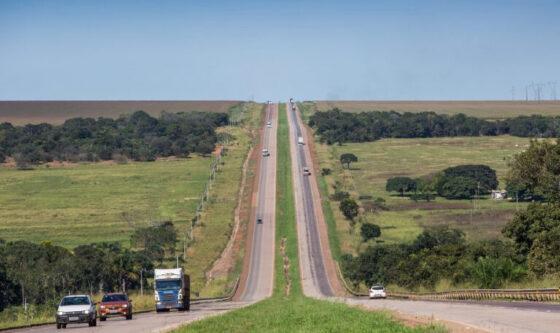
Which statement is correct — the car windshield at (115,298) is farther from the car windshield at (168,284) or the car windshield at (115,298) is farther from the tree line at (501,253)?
the tree line at (501,253)

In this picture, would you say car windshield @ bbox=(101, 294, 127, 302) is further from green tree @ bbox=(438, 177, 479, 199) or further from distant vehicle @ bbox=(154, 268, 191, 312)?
green tree @ bbox=(438, 177, 479, 199)

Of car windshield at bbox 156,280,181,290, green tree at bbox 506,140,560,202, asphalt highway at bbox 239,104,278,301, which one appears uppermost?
green tree at bbox 506,140,560,202

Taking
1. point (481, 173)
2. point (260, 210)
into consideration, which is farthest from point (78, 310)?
point (481, 173)

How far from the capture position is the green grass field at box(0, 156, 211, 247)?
133 m

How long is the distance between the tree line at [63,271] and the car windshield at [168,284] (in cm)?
1619

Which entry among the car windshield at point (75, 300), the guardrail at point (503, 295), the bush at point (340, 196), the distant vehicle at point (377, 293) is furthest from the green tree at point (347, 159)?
the car windshield at point (75, 300)

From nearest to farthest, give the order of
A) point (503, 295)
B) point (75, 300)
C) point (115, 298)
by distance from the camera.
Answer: point (75, 300) < point (503, 295) < point (115, 298)

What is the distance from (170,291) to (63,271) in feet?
95.1

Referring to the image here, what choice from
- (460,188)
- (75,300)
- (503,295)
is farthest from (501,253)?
(460,188)

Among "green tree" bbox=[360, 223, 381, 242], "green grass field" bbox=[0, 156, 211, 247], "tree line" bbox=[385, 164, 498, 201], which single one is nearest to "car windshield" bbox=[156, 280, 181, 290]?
"green grass field" bbox=[0, 156, 211, 247]

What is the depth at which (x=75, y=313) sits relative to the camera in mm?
48844

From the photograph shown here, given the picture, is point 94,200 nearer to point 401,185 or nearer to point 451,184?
point 401,185

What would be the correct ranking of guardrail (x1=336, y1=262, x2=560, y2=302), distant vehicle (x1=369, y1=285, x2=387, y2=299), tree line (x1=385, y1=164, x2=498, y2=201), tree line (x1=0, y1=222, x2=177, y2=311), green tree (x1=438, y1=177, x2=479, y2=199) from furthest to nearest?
tree line (x1=385, y1=164, x2=498, y2=201) < green tree (x1=438, y1=177, x2=479, y2=199) < tree line (x1=0, y1=222, x2=177, y2=311) < distant vehicle (x1=369, y1=285, x2=387, y2=299) < guardrail (x1=336, y1=262, x2=560, y2=302)

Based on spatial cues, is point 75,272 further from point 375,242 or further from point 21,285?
point 375,242
